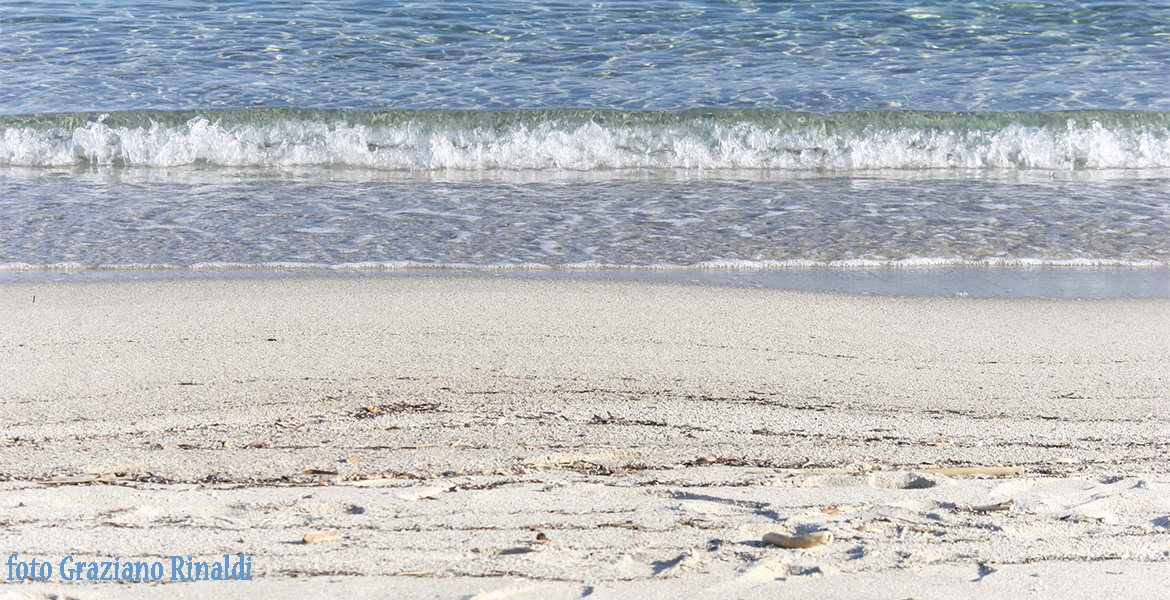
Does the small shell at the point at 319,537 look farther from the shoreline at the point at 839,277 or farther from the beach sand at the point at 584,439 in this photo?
the shoreline at the point at 839,277

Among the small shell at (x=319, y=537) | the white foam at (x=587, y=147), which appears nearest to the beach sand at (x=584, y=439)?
the small shell at (x=319, y=537)

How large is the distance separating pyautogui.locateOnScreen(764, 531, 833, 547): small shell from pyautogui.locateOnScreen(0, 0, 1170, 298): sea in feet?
8.93

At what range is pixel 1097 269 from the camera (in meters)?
5.23

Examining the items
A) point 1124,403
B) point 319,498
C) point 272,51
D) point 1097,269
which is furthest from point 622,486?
point 272,51

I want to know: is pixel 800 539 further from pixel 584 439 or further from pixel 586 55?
pixel 586 55

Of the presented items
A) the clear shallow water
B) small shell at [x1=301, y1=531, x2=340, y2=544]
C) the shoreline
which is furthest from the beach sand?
the clear shallow water

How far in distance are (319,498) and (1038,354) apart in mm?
2671

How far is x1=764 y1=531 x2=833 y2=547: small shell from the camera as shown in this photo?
2199mm

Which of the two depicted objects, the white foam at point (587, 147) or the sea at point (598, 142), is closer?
the sea at point (598, 142)

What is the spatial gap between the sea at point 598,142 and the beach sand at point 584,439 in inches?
33.3

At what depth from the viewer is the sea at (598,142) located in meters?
5.39

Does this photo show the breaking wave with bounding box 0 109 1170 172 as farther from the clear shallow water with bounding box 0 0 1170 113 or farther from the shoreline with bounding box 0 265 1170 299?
the shoreline with bounding box 0 265 1170 299

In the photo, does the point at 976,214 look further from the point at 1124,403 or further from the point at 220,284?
the point at 220,284

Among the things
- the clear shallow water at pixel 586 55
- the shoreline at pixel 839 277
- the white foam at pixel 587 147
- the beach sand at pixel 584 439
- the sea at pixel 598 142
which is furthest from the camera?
the clear shallow water at pixel 586 55
